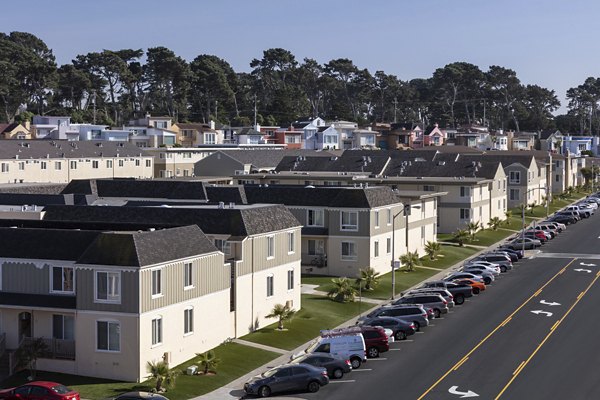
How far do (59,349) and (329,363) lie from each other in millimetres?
13481

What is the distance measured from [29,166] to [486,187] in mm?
58616

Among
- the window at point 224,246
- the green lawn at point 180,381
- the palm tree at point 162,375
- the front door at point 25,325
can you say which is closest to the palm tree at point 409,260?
the window at point 224,246

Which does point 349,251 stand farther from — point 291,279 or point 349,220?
point 291,279

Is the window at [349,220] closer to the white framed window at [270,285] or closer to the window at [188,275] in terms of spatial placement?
the white framed window at [270,285]

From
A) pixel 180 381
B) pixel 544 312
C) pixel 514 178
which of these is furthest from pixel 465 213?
pixel 180 381

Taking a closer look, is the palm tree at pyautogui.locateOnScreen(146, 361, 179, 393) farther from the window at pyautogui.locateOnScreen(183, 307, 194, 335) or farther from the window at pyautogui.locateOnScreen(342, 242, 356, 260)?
the window at pyautogui.locateOnScreen(342, 242, 356, 260)

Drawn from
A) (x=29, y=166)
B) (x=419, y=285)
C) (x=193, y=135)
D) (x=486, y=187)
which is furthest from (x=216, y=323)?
(x=193, y=135)

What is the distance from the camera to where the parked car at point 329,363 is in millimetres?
50062

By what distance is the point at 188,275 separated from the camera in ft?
172

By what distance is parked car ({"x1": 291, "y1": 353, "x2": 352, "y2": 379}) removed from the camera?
50.1 metres

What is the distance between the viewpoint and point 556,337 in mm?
59281

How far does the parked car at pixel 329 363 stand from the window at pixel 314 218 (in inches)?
1327

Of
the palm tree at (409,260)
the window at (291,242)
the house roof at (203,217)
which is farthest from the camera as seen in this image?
the palm tree at (409,260)

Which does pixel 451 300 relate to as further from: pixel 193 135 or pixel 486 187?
pixel 193 135
